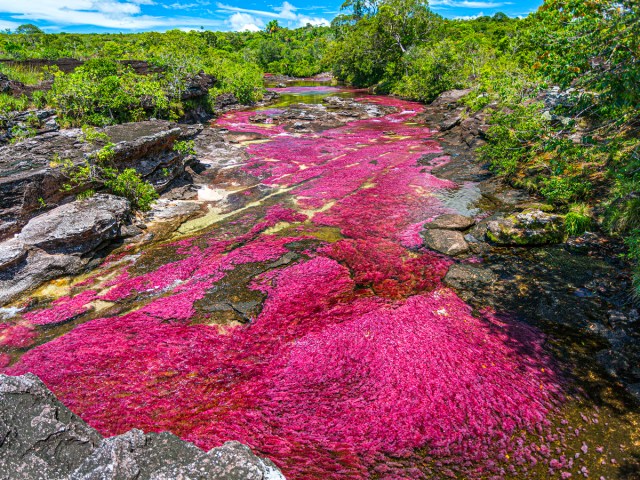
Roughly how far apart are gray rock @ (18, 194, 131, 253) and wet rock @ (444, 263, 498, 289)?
12.5m

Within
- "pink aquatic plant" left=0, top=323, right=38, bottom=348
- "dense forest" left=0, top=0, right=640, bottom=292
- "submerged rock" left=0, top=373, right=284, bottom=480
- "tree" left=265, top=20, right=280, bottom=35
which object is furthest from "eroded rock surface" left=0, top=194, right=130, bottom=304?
"tree" left=265, top=20, right=280, bottom=35

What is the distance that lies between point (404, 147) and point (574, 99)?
19907 mm

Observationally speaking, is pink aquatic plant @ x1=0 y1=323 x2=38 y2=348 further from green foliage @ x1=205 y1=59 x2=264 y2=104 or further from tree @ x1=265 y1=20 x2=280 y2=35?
tree @ x1=265 y1=20 x2=280 y2=35

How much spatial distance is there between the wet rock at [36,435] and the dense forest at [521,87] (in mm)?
10315

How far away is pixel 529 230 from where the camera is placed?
12.8m

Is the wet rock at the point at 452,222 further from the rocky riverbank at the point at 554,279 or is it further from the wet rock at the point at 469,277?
the wet rock at the point at 469,277

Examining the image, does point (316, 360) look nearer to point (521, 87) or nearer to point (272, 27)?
point (521, 87)

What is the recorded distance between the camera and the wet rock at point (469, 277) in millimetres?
10914

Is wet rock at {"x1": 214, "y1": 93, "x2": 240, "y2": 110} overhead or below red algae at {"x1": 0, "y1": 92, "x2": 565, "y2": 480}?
overhead

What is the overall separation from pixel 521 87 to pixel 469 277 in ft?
38.7

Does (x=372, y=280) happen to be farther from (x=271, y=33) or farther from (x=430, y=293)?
(x=271, y=33)

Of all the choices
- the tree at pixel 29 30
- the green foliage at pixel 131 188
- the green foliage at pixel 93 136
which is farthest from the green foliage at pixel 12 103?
the tree at pixel 29 30

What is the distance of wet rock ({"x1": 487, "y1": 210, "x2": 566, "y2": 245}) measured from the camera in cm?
1262

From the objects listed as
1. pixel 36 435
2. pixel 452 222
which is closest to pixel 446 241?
pixel 452 222
